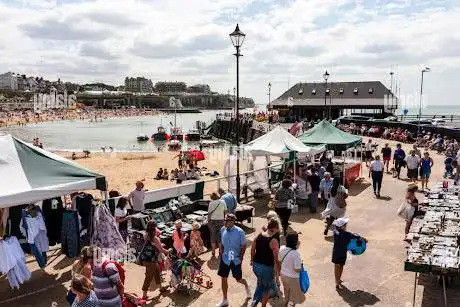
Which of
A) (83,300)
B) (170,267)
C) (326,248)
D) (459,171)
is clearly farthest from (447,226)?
(459,171)

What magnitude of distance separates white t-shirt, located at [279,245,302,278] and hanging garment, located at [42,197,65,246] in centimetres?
504

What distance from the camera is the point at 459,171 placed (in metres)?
15.8

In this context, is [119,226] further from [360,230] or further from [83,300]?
[360,230]

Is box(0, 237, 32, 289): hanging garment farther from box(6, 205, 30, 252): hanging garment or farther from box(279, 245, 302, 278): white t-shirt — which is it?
box(279, 245, 302, 278): white t-shirt

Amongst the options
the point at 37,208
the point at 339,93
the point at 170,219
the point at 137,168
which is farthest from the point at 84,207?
the point at 339,93

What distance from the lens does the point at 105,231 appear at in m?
8.85

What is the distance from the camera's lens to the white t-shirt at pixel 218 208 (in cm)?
970

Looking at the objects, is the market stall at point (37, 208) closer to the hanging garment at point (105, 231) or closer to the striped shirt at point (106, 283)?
the hanging garment at point (105, 231)

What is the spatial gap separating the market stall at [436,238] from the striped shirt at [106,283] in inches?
168

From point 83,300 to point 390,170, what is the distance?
60.3ft

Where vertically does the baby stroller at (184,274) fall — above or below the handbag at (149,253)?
below

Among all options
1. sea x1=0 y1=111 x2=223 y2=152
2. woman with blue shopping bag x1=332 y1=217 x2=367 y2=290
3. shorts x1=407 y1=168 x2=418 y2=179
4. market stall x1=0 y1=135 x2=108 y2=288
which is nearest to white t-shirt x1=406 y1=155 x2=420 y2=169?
shorts x1=407 y1=168 x2=418 y2=179

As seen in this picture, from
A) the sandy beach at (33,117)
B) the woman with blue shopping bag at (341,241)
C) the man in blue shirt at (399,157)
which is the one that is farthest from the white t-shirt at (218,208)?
the sandy beach at (33,117)

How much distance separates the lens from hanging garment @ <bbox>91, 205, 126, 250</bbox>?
28.8 feet
